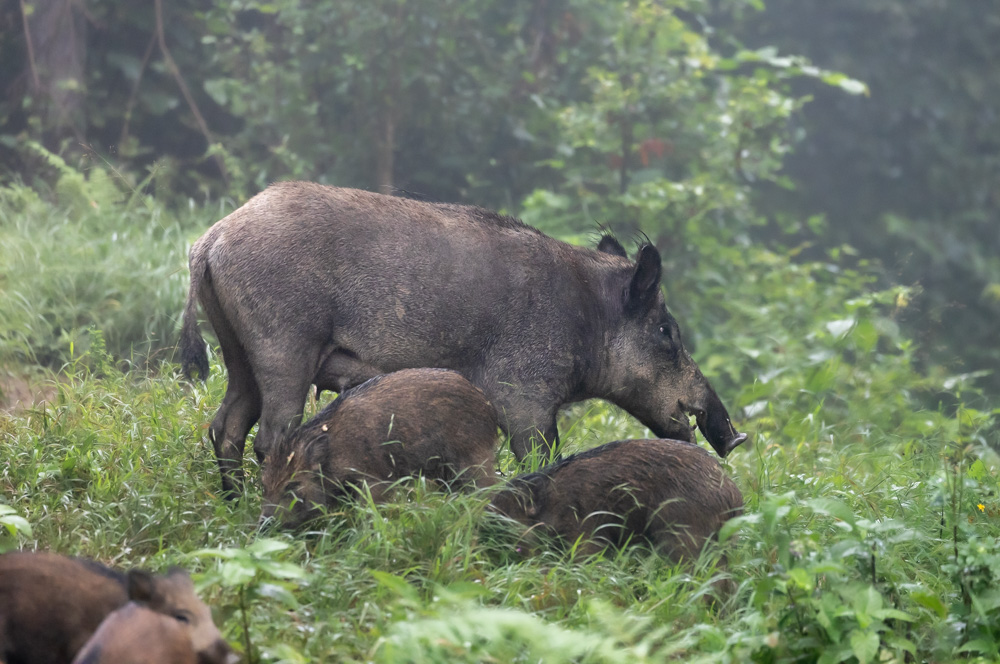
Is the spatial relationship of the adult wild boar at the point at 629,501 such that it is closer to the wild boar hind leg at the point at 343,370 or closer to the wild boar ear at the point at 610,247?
the wild boar hind leg at the point at 343,370

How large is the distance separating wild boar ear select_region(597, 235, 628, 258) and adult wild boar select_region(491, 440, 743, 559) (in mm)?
1924

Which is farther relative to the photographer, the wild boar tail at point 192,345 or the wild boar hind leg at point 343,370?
the wild boar tail at point 192,345

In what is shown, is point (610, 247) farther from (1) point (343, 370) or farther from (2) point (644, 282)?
(1) point (343, 370)

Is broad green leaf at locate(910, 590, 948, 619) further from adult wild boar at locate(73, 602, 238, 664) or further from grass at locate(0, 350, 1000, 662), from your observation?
adult wild boar at locate(73, 602, 238, 664)

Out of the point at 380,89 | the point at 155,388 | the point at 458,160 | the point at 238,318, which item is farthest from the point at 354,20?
the point at 238,318

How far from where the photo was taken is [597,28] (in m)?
10.6

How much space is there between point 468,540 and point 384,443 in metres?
0.60

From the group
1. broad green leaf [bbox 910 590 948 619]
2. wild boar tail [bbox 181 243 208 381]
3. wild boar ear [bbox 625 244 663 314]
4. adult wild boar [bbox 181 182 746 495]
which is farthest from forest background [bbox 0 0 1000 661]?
wild boar ear [bbox 625 244 663 314]

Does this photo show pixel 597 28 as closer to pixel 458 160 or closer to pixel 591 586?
pixel 458 160

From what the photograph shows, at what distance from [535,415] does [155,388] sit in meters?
Answer: 2.18

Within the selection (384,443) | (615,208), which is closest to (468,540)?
(384,443)

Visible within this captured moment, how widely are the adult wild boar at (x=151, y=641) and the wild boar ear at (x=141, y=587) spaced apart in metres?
0.03

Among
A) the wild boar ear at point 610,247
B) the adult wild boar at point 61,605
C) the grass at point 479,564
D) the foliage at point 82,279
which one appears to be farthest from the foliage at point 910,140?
the adult wild boar at point 61,605

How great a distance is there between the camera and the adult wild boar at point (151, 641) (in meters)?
2.45
